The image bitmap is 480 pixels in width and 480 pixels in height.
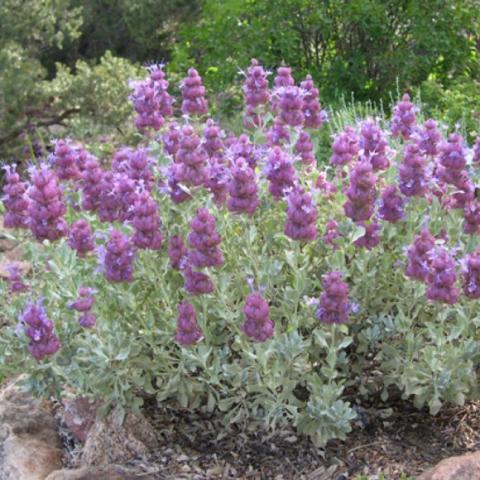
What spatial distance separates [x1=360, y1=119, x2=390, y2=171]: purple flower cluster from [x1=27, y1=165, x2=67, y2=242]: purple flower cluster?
110 cm

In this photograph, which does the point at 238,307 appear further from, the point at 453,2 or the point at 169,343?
the point at 453,2

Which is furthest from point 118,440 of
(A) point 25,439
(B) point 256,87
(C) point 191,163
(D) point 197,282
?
(B) point 256,87

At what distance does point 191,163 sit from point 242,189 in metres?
0.20

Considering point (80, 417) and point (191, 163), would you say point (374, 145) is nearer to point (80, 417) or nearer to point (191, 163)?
point (191, 163)

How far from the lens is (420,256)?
2930mm

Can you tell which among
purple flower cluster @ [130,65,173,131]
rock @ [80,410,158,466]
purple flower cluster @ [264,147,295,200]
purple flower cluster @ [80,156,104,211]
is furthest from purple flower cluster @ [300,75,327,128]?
rock @ [80,410,158,466]

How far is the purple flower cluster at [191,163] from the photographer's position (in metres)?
3.06

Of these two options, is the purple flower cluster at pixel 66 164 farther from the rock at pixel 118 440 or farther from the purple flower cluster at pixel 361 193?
the purple flower cluster at pixel 361 193

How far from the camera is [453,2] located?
7203 millimetres

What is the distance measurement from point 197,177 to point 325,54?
4865mm

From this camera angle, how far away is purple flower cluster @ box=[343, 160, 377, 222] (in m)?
3.00

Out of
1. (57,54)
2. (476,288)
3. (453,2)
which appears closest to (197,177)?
(476,288)

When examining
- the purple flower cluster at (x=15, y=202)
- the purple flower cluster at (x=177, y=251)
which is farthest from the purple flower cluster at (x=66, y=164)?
the purple flower cluster at (x=177, y=251)

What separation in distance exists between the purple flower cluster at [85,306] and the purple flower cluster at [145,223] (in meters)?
0.27
